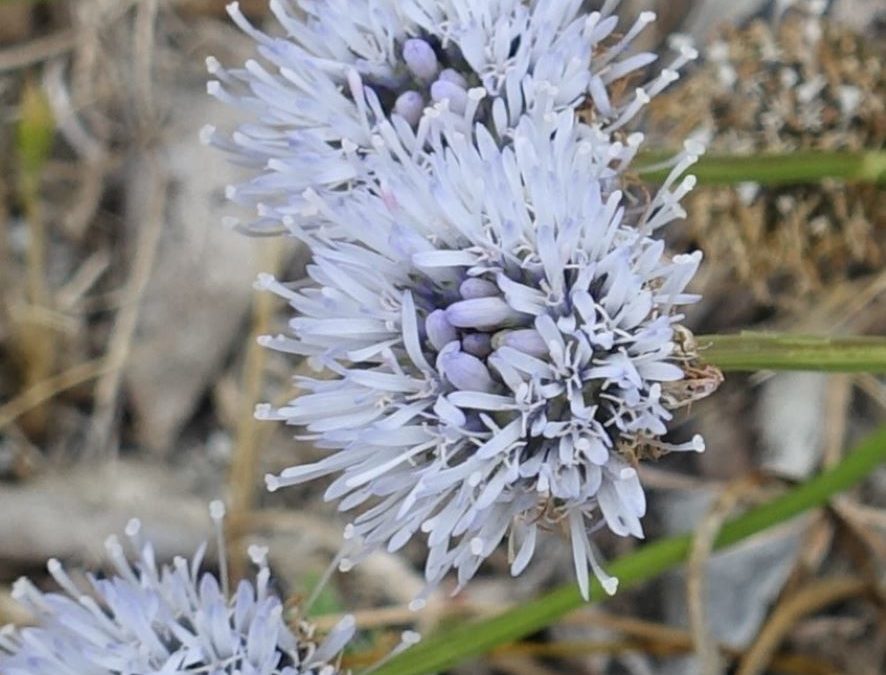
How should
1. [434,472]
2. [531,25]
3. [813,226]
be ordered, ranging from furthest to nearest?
[813,226]
[531,25]
[434,472]

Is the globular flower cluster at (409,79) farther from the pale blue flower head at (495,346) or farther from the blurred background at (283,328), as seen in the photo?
the blurred background at (283,328)

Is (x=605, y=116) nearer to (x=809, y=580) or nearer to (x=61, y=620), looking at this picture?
(x=61, y=620)

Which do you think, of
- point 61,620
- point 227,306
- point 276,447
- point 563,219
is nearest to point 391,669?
point 61,620

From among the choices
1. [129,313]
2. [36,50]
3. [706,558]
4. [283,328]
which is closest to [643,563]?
[706,558]

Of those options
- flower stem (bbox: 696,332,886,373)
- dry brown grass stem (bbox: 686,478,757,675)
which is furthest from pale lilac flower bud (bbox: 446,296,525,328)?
dry brown grass stem (bbox: 686,478,757,675)

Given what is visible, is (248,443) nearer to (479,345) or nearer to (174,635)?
(174,635)

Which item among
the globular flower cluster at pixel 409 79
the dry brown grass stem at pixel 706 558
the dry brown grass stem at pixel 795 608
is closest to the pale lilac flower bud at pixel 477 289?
the globular flower cluster at pixel 409 79
